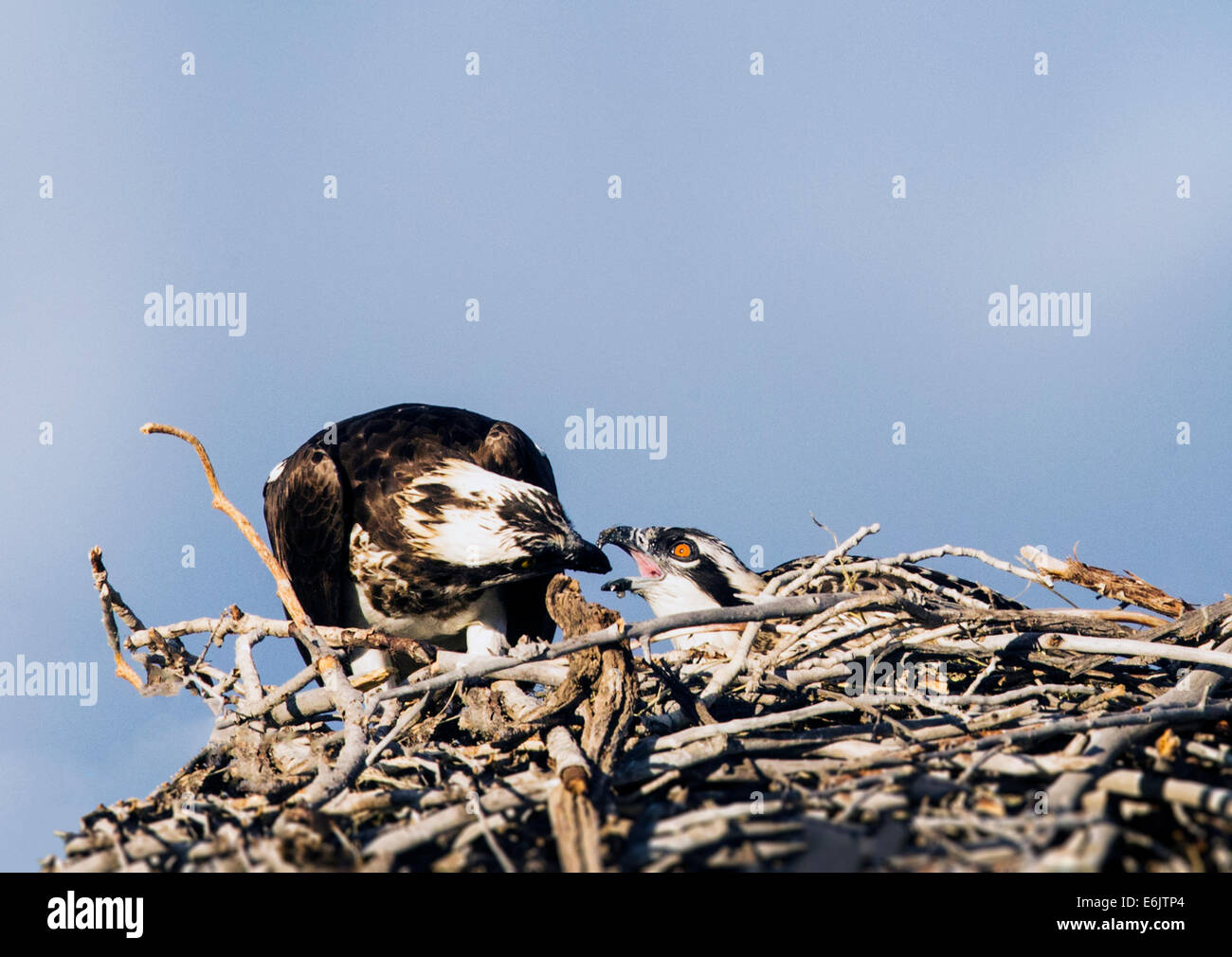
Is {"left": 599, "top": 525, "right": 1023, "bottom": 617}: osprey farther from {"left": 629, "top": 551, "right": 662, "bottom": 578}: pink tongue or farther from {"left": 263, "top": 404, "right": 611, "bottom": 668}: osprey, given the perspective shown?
{"left": 263, "top": 404, "right": 611, "bottom": 668}: osprey

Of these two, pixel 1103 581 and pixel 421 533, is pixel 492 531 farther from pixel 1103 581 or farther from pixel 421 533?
pixel 1103 581

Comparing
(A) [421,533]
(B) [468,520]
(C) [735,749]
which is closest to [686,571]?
(B) [468,520]

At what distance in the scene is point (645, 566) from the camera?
7039mm

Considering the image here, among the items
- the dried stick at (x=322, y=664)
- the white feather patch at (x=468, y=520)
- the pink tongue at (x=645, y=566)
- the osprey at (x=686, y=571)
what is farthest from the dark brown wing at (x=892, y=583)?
the dried stick at (x=322, y=664)

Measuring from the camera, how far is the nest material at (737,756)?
9.93 ft

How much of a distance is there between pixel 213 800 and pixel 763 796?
2.17 meters

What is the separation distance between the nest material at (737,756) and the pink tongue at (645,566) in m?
1.10

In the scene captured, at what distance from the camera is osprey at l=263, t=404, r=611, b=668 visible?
243 inches

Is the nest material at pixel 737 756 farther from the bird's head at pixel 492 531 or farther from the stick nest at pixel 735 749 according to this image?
the bird's head at pixel 492 531

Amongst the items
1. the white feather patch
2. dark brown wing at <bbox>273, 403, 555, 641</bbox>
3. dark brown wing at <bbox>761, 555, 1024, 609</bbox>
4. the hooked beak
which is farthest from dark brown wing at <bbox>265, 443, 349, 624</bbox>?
dark brown wing at <bbox>761, 555, 1024, 609</bbox>

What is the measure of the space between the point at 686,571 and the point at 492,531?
1410mm

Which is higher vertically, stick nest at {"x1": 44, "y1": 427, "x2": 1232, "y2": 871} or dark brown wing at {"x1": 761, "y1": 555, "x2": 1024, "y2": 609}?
dark brown wing at {"x1": 761, "y1": 555, "x2": 1024, "y2": 609}

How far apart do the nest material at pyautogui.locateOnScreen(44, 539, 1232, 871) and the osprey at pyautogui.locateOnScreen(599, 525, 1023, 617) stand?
769 mm
